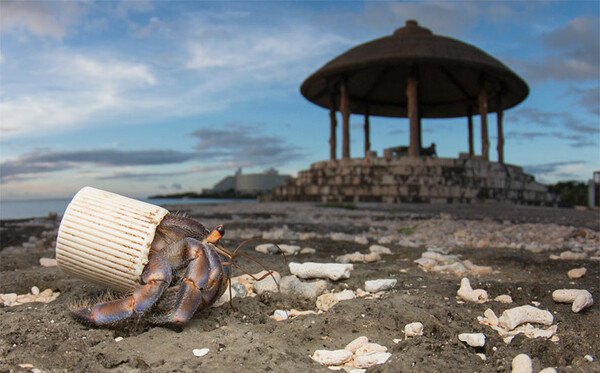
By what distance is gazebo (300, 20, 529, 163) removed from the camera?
1591 cm

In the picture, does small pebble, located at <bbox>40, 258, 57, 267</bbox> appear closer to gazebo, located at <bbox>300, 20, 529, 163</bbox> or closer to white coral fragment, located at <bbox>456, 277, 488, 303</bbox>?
white coral fragment, located at <bbox>456, 277, 488, 303</bbox>

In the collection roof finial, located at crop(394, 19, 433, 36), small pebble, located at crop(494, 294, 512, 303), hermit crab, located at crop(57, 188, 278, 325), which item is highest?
roof finial, located at crop(394, 19, 433, 36)

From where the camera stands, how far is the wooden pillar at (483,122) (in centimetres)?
1744

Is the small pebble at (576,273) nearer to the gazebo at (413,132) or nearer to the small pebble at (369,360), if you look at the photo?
the small pebble at (369,360)

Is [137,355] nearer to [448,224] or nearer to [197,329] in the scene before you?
[197,329]

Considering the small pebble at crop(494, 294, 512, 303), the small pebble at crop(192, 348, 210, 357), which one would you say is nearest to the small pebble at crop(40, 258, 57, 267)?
the small pebble at crop(192, 348, 210, 357)

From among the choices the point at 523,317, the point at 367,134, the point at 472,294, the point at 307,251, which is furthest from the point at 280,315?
the point at 367,134

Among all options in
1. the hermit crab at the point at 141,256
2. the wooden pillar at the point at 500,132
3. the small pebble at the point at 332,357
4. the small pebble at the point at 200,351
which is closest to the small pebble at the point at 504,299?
the small pebble at the point at 332,357

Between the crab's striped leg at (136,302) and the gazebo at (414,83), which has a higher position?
the gazebo at (414,83)

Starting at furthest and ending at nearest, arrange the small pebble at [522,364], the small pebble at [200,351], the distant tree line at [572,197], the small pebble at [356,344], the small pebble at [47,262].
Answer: the distant tree line at [572,197]
the small pebble at [47,262]
the small pebble at [356,344]
the small pebble at [200,351]
the small pebble at [522,364]

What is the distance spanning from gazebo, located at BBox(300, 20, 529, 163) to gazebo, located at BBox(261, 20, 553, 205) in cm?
4

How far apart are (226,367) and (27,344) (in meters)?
1.05

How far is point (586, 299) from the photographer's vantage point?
2.69 metres

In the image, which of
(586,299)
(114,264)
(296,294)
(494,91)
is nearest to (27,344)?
(114,264)
